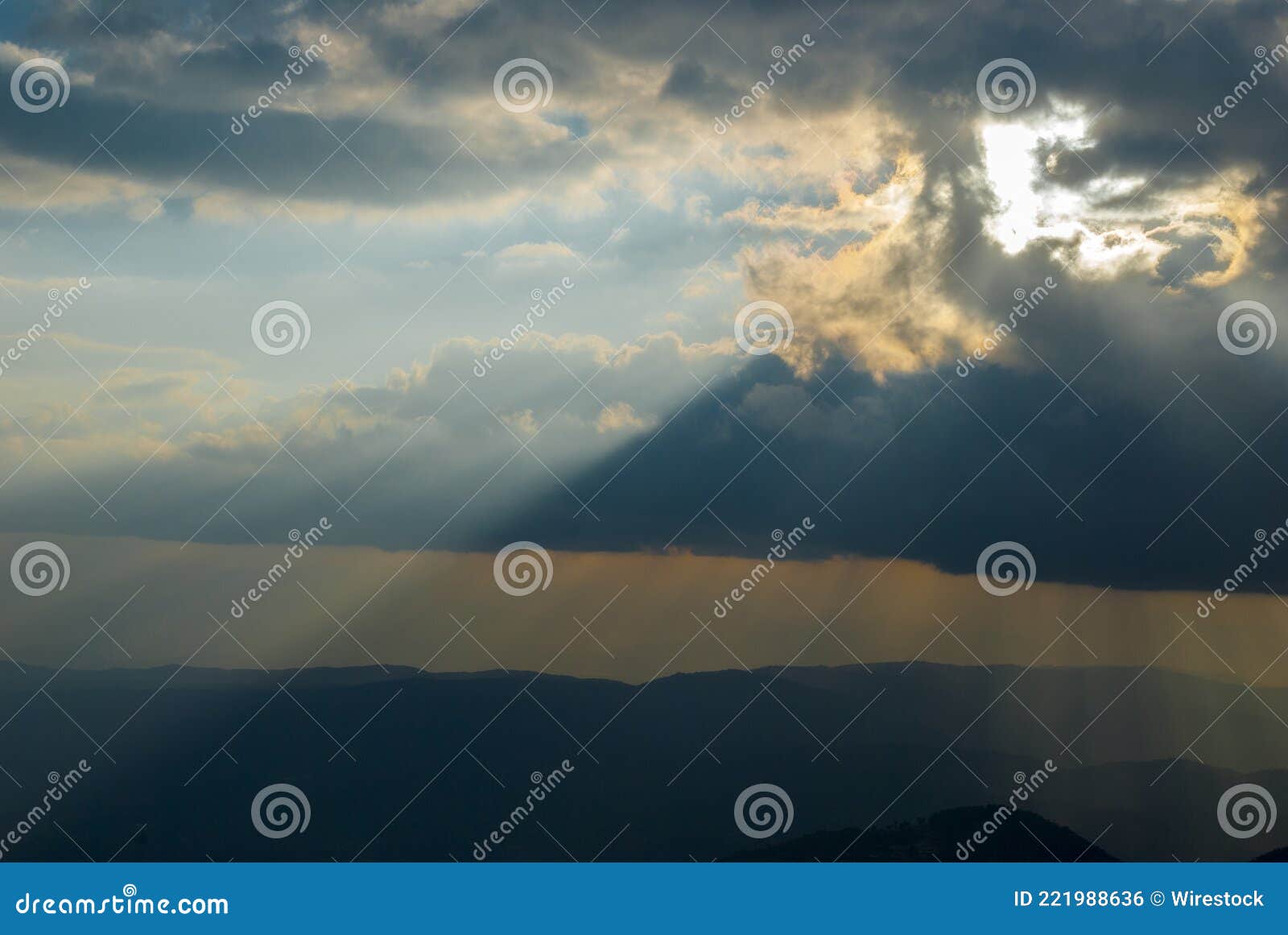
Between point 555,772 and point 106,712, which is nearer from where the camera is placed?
point 555,772

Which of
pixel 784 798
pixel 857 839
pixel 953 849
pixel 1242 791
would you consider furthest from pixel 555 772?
pixel 857 839

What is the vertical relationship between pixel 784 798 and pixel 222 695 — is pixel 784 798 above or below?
below

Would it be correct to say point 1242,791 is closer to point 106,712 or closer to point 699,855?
point 699,855

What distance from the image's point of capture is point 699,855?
599ft

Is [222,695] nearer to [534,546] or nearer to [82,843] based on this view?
[82,843]
